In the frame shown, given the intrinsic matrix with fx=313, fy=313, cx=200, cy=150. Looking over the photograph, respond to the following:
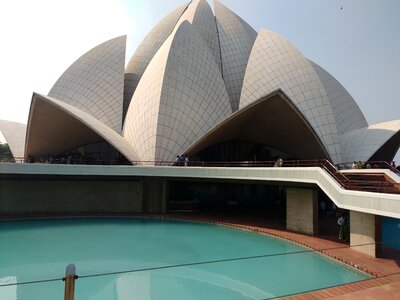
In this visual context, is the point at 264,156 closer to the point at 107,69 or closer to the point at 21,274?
the point at 107,69

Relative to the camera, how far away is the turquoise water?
685 centimetres

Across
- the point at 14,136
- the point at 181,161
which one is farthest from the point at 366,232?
the point at 14,136

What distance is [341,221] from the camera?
11500mm

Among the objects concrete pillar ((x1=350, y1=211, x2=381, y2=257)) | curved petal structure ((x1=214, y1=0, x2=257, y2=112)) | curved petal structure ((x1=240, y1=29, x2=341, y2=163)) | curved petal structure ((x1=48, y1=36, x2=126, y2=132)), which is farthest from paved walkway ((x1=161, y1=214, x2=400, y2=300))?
curved petal structure ((x1=48, y1=36, x2=126, y2=132))

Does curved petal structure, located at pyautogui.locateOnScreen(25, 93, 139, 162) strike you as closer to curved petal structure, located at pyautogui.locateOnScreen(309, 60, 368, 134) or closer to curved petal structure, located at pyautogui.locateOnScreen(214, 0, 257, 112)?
curved petal structure, located at pyautogui.locateOnScreen(214, 0, 257, 112)

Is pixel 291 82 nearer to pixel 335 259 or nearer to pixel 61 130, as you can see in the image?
pixel 335 259

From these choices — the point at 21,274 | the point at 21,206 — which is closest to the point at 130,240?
the point at 21,274

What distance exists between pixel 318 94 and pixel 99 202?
52.5 feet

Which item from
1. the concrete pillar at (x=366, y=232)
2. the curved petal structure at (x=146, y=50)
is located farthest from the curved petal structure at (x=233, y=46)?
the concrete pillar at (x=366, y=232)

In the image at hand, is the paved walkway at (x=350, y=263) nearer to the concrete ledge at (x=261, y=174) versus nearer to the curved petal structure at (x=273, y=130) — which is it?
the concrete ledge at (x=261, y=174)

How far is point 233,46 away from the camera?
29.1 meters

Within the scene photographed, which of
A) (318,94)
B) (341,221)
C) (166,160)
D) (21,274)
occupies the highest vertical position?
(318,94)

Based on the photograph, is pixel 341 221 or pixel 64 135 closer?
pixel 341 221

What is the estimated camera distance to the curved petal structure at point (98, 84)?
997 inches
